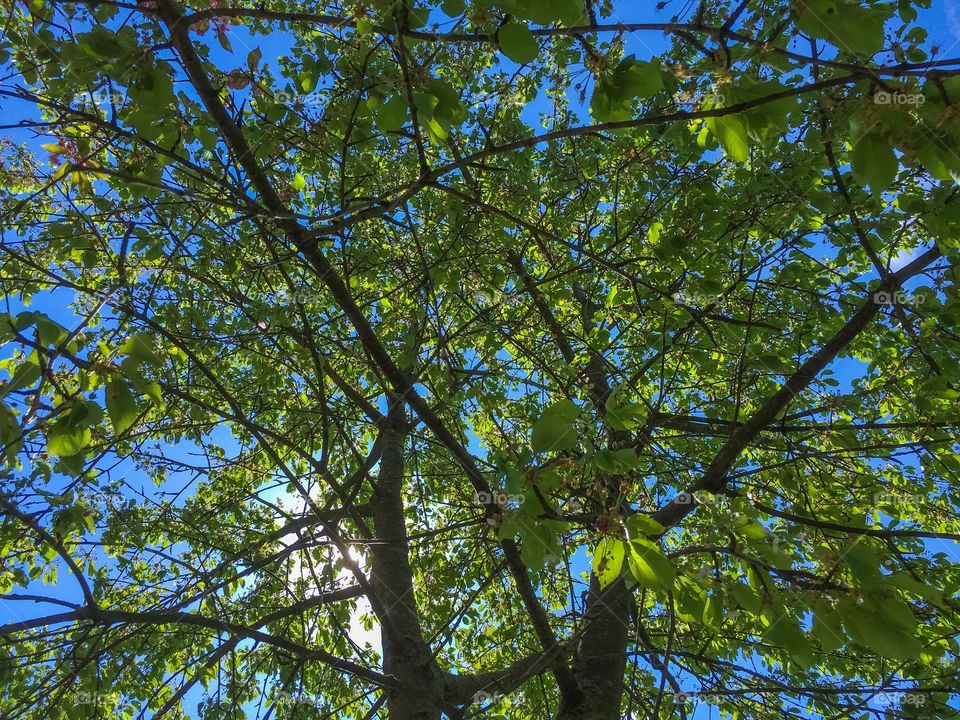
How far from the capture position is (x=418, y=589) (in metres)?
4.77

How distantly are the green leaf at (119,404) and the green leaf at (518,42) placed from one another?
3.84 ft

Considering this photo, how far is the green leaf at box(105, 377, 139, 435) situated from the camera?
1.30m

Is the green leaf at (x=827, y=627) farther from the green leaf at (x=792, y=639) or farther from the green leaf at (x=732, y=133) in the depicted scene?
the green leaf at (x=732, y=133)

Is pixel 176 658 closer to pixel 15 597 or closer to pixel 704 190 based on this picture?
pixel 15 597

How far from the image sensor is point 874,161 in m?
1.31

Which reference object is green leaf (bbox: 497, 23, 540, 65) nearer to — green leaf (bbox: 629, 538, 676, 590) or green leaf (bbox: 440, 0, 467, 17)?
green leaf (bbox: 440, 0, 467, 17)

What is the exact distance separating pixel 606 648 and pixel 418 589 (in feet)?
6.21

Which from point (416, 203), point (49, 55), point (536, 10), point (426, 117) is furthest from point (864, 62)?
point (416, 203)

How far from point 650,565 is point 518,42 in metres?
1.25

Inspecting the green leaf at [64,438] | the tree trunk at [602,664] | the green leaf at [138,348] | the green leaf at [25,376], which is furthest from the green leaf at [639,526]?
the tree trunk at [602,664]

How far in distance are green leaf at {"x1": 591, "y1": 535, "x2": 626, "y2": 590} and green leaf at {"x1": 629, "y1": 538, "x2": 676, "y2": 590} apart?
3 centimetres

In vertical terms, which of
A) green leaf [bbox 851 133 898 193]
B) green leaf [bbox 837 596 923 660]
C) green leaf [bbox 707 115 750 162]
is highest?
green leaf [bbox 707 115 750 162]

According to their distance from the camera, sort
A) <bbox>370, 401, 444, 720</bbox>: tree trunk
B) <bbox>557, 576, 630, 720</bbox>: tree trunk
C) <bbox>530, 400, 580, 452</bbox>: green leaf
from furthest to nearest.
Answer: <bbox>557, 576, 630, 720</bbox>: tree trunk
<bbox>370, 401, 444, 720</bbox>: tree trunk
<bbox>530, 400, 580, 452</bbox>: green leaf

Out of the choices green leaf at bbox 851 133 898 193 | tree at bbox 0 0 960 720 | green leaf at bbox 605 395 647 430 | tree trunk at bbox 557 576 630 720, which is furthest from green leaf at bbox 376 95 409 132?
tree trunk at bbox 557 576 630 720
